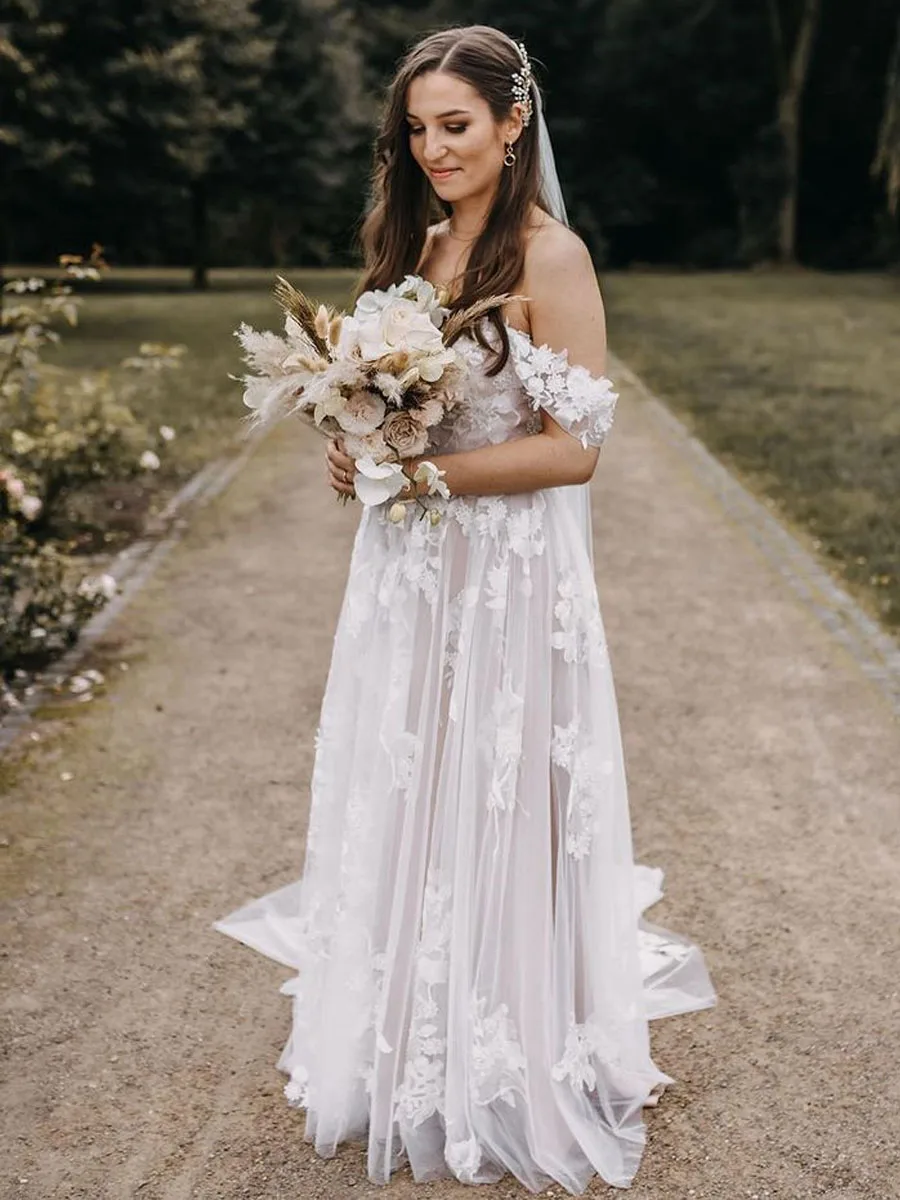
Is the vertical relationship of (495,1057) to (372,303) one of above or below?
below

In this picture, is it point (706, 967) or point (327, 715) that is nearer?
point (327, 715)

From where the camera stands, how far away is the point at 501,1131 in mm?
3229

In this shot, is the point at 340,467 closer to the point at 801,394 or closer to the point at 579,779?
the point at 579,779

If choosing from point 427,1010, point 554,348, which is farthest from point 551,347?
point 427,1010

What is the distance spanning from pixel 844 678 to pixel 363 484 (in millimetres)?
4153

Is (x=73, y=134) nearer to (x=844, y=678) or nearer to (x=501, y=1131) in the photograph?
(x=844, y=678)

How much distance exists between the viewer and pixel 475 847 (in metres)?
3.18

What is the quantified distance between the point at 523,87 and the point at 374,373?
734mm

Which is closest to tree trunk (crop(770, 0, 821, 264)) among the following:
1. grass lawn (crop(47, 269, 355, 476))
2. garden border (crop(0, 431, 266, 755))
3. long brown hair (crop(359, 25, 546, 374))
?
grass lawn (crop(47, 269, 355, 476))

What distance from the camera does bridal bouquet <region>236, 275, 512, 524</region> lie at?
9.13 ft

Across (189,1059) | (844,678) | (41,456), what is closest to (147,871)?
(189,1059)

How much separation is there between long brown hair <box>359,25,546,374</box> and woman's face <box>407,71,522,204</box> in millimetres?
22

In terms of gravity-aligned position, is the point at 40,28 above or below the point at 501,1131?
above

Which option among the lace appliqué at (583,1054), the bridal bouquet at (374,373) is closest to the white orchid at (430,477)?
the bridal bouquet at (374,373)
